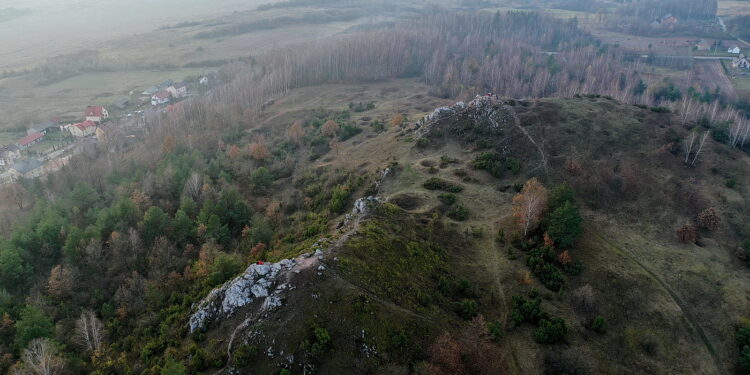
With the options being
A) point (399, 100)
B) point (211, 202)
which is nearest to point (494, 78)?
point (399, 100)

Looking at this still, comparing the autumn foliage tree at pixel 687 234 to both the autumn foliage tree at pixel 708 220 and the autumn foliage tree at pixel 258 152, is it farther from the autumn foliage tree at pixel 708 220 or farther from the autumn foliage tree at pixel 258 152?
the autumn foliage tree at pixel 258 152

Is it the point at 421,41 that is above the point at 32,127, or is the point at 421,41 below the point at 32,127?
above

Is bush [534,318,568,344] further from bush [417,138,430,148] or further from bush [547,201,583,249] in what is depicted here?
bush [417,138,430,148]

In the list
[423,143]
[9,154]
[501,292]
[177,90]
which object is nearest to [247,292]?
[501,292]

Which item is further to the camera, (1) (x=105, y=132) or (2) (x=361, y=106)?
(2) (x=361, y=106)

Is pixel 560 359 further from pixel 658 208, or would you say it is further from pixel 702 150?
pixel 702 150

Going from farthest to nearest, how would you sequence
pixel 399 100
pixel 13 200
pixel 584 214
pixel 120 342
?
pixel 399 100
pixel 13 200
pixel 584 214
pixel 120 342

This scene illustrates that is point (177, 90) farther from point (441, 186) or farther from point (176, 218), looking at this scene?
point (441, 186)

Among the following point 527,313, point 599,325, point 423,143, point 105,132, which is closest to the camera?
point 599,325
